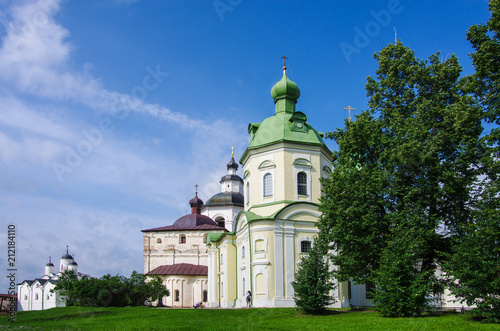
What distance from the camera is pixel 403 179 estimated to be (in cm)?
1862

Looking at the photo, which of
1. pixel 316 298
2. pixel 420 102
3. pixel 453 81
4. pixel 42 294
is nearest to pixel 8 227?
pixel 316 298

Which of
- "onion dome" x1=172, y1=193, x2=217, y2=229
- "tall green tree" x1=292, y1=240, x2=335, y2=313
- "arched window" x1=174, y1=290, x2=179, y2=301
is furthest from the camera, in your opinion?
"onion dome" x1=172, y1=193, x2=217, y2=229

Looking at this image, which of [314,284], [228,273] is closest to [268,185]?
[228,273]

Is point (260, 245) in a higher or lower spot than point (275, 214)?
lower

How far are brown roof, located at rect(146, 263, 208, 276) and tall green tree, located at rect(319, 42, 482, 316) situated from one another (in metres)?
26.5

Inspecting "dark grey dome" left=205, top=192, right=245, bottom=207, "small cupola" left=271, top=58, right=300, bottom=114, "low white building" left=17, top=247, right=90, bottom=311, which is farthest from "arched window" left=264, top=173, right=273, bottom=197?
"low white building" left=17, top=247, right=90, bottom=311

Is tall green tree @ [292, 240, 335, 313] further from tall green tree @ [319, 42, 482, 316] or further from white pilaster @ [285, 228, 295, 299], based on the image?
white pilaster @ [285, 228, 295, 299]

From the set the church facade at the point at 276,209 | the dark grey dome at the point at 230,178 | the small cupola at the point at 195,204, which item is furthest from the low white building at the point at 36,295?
the church facade at the point at 276,209

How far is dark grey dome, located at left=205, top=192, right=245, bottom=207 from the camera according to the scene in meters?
55.9

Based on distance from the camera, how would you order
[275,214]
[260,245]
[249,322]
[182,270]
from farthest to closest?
1. [182,270]
2. [260,245]
3. [275,214]
4. [249,322]

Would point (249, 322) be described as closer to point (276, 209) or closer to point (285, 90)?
point (276, 209)

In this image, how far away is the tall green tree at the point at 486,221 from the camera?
1418 cm

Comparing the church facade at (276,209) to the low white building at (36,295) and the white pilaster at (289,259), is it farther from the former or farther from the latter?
the low white building at (36,295)

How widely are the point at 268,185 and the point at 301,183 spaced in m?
1.99
